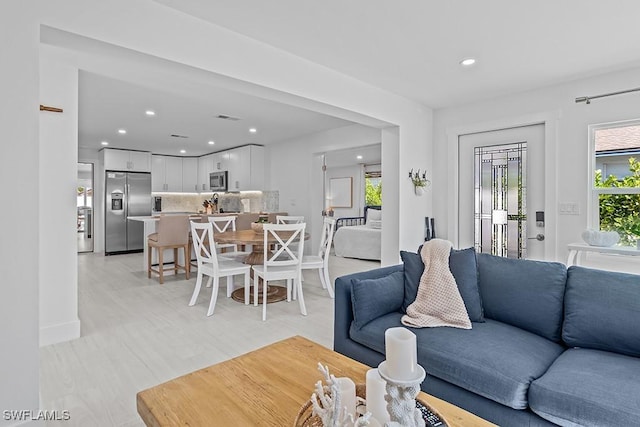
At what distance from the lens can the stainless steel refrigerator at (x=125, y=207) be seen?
7688 mm

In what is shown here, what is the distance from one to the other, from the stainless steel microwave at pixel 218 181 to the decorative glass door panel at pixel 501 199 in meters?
5.63

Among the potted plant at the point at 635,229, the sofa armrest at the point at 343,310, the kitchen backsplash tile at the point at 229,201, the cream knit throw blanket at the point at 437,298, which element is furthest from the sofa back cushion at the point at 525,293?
the kitchen backsplash tile at the point at 229,201

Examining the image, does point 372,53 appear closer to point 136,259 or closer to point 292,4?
point 292,4

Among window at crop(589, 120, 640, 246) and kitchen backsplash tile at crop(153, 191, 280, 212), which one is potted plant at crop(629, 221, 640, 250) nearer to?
window at crop(589, 120, 640, 246)

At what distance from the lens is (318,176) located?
22.3 feet

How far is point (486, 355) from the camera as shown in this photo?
166 centimetres

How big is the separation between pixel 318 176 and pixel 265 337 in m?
4.21

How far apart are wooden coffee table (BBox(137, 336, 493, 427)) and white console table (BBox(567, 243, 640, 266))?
2937mm

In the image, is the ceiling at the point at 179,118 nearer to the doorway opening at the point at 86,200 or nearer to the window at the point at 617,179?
the doorway opening at the point at 86,200

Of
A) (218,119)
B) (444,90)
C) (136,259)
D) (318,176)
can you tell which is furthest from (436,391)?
(136,259)

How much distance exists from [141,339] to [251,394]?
84.4 inches

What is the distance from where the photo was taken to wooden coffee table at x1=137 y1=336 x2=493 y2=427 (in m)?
1.16

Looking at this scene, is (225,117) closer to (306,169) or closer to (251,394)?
(306,169)

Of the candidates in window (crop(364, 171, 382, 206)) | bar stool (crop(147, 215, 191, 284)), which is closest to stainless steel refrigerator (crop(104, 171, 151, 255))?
bar stool (crop(147, 215, 191, 284))
